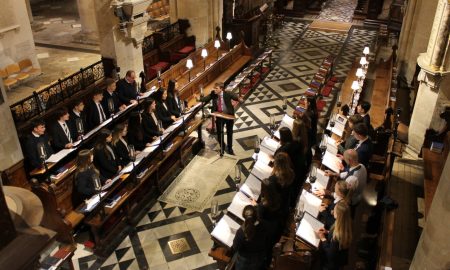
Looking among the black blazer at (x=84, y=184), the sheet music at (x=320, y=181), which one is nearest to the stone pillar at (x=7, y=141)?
the black blazer at (x=84, y=184)

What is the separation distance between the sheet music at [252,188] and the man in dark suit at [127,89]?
13.0ft

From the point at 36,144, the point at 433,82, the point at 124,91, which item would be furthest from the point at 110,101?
the point at 433,82

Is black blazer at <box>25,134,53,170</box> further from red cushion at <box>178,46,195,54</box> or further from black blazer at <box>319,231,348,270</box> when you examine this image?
red cushion at <box>178,46,195,54</box>

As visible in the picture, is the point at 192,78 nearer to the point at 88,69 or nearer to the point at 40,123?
the point at 88,69

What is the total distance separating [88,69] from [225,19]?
7244mm

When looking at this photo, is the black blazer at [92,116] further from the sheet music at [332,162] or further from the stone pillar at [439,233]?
the stone pillar at [439,233]

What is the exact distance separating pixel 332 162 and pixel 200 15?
8876 millimetres

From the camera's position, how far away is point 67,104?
909cm

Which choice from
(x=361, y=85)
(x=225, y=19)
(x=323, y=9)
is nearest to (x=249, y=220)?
(x=361, y=85)

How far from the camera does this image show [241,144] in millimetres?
9906

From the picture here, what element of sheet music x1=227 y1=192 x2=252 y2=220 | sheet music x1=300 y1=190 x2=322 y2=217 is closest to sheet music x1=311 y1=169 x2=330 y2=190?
sheet music x1=300 y1=190 x2=322 y2=217

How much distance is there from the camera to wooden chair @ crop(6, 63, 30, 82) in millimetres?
11620

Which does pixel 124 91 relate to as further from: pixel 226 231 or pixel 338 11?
pixel 338 11

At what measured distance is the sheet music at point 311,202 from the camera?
19.3 ft
